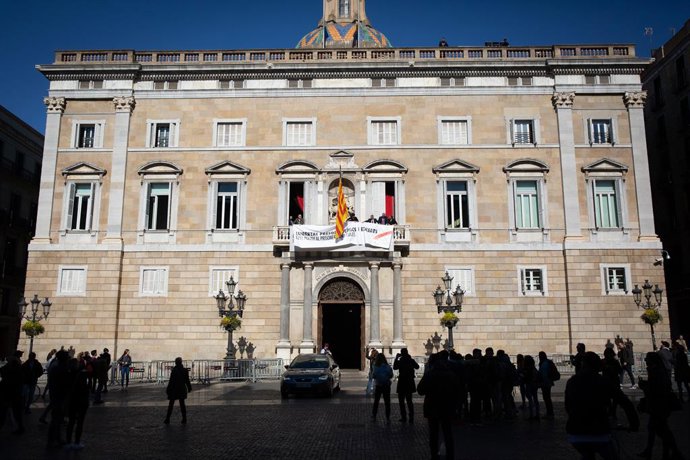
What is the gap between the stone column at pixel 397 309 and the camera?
1152 inches

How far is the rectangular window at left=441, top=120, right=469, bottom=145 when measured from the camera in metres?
32.0

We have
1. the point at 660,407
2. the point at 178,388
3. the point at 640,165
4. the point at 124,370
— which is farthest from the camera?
the point at 640,165

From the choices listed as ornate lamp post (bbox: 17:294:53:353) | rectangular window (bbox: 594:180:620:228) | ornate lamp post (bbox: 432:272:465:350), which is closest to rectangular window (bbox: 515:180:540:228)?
rectangular window (bbox: 594:180:620:228)

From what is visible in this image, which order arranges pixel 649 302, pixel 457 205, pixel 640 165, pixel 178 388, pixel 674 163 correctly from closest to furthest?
1. pixel 178 388
2. pixel 649 302
3. pixel 640 165
4. pixel 457 205
5. pixel 674 163

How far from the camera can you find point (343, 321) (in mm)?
33750

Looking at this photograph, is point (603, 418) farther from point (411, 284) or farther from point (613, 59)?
point (613, 59)

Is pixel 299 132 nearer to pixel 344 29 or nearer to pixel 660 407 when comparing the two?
pixel 344 29

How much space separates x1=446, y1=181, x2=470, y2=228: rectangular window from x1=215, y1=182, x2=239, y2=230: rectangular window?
10835 millimetres

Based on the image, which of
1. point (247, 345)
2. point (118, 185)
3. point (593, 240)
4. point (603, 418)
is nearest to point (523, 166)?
point (593, 240)

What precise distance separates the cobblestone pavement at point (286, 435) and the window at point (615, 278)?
12.7m

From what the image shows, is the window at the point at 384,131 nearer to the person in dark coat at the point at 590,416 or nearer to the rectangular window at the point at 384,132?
the rectangular window at the point at 384,132

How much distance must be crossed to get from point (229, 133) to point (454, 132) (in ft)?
39.0

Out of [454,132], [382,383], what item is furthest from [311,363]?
[454,132]

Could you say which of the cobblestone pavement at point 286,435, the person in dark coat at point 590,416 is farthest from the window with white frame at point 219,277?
the person in dark coat at point 590,416
